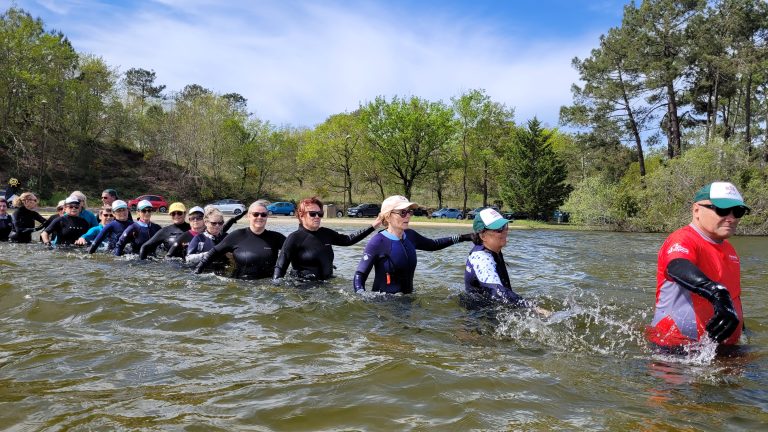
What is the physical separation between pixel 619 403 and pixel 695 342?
1032mm

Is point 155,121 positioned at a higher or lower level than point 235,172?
higher

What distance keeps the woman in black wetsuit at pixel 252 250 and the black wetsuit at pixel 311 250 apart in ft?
1.91

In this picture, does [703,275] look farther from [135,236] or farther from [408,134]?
[408,134]

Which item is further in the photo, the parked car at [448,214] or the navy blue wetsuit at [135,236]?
the parked car at [448,214]

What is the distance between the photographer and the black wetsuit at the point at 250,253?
8562mm

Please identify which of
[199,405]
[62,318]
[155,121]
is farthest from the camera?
[155,121]

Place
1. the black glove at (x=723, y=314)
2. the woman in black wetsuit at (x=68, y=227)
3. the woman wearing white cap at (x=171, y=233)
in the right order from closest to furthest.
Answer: the black glove at (x=723, y=314)
the woman wearing white cap at (x=171, y=233)
the woman in black wetsuit at (x=68, y=227)

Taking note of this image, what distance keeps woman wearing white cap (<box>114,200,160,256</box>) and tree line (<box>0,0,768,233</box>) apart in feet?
103

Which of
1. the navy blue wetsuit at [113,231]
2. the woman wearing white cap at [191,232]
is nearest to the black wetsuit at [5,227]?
the navy blue wetsuit at [113,231]

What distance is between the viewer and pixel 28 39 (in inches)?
1827

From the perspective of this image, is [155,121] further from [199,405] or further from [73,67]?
[199,405]

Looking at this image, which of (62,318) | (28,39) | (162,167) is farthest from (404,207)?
(162,167)

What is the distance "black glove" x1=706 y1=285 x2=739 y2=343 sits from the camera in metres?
3.77

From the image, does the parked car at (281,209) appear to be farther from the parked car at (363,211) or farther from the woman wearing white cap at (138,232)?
the woman wearing white cap at (138,232)
